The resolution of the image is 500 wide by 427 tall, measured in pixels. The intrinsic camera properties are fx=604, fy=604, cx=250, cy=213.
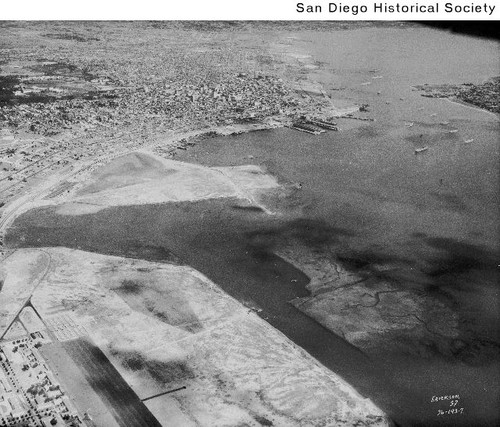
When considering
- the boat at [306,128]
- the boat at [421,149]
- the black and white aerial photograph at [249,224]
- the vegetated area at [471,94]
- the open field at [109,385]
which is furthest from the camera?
the vegetated area at [471,94]

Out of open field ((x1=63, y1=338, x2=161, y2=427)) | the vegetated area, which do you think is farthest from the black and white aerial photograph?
the vegetated area

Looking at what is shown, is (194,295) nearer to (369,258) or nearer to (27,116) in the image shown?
(369,258)

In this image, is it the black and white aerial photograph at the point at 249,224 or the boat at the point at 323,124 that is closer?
the black and white aerial photograph at the point at 249,224

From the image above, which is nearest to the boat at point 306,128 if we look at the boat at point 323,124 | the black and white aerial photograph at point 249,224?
the black and white aerial photograph at point 249,224

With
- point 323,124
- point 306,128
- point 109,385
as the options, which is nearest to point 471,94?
point 323,124

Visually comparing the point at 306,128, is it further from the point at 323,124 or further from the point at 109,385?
the point at 109,385

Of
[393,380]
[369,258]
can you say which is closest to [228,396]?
[393,380]

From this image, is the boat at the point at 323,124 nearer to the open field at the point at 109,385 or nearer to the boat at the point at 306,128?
the boat at the point at 306,128
